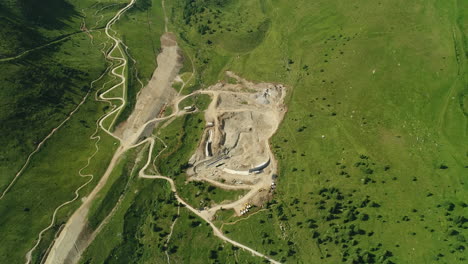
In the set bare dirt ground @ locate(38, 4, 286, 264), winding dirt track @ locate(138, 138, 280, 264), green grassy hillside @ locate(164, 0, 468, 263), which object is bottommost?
winding dirt track @ locate(138, 138, 280, 264)

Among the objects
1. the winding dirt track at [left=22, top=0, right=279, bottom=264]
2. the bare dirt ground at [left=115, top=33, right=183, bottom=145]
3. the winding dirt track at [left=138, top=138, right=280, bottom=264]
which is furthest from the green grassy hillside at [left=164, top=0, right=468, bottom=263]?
the winding dirt track at [left=22, top=0, right=279, bottom=264]

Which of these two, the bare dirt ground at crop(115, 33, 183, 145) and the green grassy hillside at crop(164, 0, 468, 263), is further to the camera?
the bare dirt ground at crop(115, 33, 183, 145)

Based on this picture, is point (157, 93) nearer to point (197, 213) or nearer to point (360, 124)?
point (197, 213)

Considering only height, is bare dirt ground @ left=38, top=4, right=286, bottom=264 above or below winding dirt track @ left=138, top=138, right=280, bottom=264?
above

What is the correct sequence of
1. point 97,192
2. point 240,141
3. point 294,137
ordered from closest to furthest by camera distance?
point 97,192 < point 294,137 < point 240,141

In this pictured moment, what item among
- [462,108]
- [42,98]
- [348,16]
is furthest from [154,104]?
[462,108]

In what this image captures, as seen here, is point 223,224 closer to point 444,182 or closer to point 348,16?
point 444,182

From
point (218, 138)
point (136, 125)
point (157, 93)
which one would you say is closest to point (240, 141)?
point (218, 138)

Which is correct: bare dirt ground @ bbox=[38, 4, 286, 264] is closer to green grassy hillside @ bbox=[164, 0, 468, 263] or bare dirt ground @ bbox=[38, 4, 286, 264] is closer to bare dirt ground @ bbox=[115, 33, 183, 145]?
bare dirt ground @ bbox=[115, 33, 183, 145]

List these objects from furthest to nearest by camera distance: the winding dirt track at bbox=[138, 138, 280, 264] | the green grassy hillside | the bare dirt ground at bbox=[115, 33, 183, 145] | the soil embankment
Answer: the bare dirt ground at bbox=[115, 33, 183, 145]
the soil embankment
the winding dirt track at bbox=[138, 138, 280, 264]
the green grassy hillside

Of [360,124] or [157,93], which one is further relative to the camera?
[157,93]

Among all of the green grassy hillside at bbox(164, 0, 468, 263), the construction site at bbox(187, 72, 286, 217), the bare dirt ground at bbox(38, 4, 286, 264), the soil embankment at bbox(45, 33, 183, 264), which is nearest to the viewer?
the green grassy hillside at bbox(164, 0, 468, 263)
